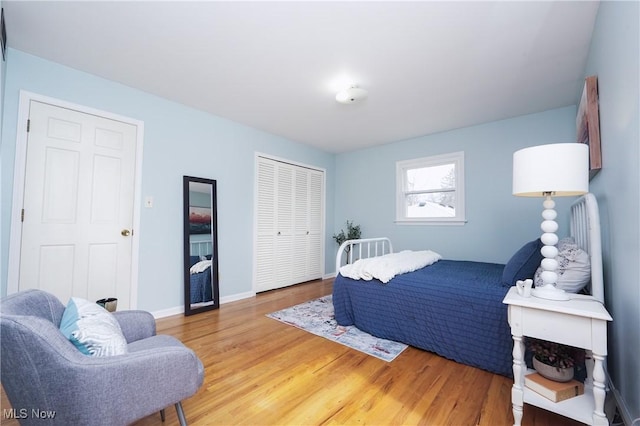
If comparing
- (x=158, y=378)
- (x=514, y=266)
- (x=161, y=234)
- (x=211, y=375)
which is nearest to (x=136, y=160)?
(x=161, y=234)

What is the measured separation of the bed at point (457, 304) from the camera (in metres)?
1.86

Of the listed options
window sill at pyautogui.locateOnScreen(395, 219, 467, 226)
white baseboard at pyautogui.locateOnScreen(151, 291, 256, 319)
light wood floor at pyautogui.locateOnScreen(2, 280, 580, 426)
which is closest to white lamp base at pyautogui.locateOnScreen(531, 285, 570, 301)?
light wood floor at pyautogui.locateOnScreen(2, 280, 580, 426)

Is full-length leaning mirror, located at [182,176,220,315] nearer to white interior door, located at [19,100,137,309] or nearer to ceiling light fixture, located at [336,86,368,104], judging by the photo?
white interior door, located at [19,100,137,309]

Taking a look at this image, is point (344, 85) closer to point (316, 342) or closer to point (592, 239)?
point (592, 239)

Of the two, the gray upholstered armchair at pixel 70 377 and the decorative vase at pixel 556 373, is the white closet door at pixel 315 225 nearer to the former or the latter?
the decorative vase at pixel 556 373

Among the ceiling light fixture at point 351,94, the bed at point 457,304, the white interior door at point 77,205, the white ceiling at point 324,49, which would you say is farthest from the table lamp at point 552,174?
the white interior door at point 77,205

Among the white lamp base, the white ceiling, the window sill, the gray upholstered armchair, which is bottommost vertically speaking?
the gray upholstered armchair

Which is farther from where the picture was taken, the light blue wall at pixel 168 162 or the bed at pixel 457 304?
the light blue wall at pixel 168 162

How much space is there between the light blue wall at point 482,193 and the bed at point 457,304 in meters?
1.04

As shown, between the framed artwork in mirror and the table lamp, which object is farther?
the framed artwork in mirror

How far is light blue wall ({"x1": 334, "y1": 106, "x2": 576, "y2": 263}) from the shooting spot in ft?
10.7

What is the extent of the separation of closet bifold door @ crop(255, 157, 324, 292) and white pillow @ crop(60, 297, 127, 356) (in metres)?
2.72

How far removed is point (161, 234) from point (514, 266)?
3318 millimetres

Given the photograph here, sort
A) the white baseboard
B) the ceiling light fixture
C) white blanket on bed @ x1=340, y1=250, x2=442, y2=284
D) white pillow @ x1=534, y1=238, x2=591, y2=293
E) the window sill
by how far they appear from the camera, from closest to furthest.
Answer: white pillow @ x1=534, y1=238, x2=591, y2=293 → white blanket on bed @ x1=340, y1=250, x2=442, y2=284 → the ceiling light fixture → the white baseboard → the window sill
